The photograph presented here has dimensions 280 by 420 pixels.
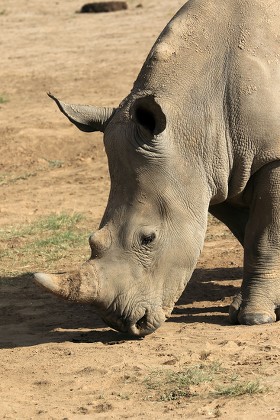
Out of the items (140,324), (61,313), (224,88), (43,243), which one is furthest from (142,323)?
(43,243)

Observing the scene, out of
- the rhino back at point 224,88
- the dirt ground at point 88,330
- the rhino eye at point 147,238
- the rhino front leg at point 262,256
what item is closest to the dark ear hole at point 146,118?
the rhino back at point 224,88

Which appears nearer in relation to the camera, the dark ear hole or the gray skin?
the dark ear hole

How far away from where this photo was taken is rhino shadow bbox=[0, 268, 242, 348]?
9.06 metres

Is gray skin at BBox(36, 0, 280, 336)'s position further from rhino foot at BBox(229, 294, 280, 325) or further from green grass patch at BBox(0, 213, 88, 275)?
green grass patch at BBox(0, 213, 88, 275)

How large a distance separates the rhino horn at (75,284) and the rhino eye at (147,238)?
1.39 feet

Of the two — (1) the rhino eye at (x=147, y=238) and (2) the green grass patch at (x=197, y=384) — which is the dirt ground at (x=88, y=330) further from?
(1) the rhino eye at (x=147, y=238)

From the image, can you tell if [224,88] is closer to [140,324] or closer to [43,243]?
[140,324]

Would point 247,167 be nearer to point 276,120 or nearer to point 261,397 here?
point 276,120

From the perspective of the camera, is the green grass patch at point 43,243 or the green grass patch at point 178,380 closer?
the green grass patch at point 178,380

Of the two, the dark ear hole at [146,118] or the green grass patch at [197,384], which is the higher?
the dark ear hole at [146,118]

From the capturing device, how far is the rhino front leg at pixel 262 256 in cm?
880

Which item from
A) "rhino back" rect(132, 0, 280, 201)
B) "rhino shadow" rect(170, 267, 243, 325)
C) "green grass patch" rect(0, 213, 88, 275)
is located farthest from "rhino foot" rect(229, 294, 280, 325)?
"green grass patch" rect(0, 213, 88, 275)

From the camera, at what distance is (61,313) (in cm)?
991

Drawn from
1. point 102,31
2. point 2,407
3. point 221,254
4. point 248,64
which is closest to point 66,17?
point 102,31
